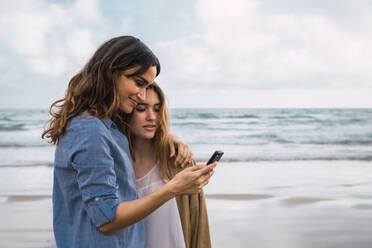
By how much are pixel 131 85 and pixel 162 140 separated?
3.07 ft

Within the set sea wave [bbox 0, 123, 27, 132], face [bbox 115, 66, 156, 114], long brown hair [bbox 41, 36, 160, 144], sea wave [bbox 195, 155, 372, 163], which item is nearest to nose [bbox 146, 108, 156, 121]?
face [bbox 115, 66, 156, 114]

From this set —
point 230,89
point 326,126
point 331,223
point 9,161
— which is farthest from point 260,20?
point 331,223

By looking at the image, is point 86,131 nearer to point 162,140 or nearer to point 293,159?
point 162,140

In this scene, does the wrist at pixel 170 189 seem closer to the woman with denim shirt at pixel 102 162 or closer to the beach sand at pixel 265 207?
the woman with denim shirt at pixel 102 162

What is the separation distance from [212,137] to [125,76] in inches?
562

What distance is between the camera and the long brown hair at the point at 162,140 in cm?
242

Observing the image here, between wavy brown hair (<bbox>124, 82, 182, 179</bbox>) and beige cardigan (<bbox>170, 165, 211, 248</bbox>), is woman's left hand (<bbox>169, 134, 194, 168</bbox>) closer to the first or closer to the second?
wavy brown hair (<bbox>124, 82, 182, 179</bbox>)

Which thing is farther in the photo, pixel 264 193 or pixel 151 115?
pixel 264 193

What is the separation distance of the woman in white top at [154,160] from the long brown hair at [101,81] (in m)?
0.83

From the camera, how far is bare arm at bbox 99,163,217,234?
4.34 ft

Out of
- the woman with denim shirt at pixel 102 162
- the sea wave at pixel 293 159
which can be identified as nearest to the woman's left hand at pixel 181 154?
the woman with denim shirt at pixel 102 162

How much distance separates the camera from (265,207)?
542 centimetres

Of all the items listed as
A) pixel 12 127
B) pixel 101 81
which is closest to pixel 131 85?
pixel 101 81

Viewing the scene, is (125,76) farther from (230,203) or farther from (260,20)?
(260,20)
